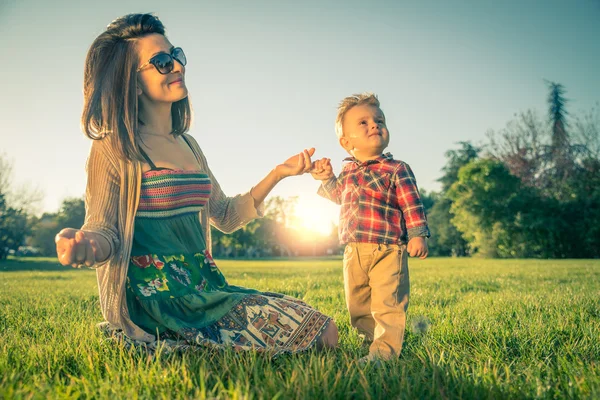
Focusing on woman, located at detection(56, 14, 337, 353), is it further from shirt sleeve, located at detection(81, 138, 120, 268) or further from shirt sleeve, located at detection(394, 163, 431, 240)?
shirt sleeve, located at detection(394, 163, 431, 240)

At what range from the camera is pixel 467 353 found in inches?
106

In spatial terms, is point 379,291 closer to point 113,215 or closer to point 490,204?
point 113,215

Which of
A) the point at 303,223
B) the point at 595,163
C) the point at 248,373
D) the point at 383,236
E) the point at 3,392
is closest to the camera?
the point at 3,392

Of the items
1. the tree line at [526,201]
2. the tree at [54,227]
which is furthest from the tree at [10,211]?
the tree at [54,227]

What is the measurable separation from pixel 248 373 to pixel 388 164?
1.82m

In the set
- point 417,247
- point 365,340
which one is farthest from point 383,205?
point 365,340

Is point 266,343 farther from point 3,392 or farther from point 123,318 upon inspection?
point 3,392

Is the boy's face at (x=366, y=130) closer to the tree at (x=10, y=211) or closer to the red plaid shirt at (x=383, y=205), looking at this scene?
the red plaid shirt at (x=383, y=205)

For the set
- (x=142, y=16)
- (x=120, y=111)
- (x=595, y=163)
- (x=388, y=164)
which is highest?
(x=595, y=163)

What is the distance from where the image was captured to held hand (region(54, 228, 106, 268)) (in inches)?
77.5

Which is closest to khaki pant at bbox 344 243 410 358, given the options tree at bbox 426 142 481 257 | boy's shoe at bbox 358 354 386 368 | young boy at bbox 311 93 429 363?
young boy at bbox 311 93 429 363

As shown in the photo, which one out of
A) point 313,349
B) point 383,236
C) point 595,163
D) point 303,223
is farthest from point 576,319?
point 303,223

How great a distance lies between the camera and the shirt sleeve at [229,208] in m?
3.26

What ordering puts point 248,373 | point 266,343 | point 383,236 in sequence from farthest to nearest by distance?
point 383,236, point 266,343, point 248,373
